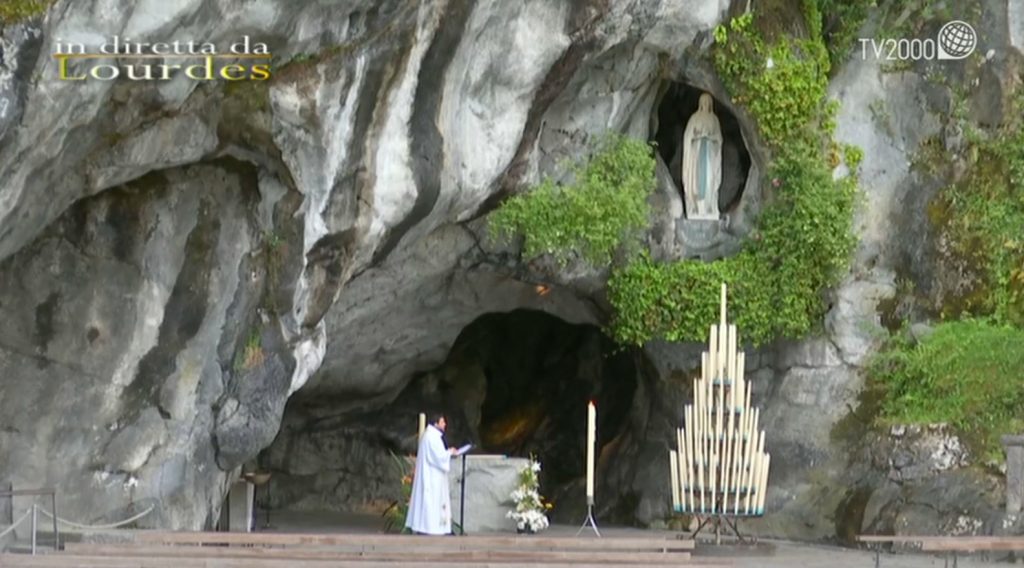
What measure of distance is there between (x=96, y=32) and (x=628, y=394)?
35.3ft

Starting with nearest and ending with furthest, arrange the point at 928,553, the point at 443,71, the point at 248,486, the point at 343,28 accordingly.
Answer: the point at 343,28 < the point at 443,71 < the point at 928,553 < the point at 248,486

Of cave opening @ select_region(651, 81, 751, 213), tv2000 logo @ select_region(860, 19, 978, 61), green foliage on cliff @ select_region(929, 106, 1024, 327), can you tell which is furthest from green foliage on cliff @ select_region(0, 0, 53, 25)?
green foliage on cliff @ select_region(929, 106, 1024, 327)

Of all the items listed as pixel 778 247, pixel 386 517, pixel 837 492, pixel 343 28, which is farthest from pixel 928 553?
pixel 343 28

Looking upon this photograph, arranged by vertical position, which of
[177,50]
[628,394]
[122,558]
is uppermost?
[177,50]

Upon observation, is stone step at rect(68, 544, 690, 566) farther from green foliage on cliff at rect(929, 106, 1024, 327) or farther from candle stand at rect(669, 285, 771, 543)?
green foliage on cliff at rect(929, 106, 1024, 327)

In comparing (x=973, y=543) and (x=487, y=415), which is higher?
(x=487, y=415)

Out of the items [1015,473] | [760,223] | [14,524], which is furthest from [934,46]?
[14,524]

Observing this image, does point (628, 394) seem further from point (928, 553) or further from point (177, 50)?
point (177, 50)

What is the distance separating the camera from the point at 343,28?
17750 millimetres

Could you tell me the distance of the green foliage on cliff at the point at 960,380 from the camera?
2030 centimetres

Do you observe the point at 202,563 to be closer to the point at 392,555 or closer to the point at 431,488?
the point at 392,555

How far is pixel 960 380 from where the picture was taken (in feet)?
67.9

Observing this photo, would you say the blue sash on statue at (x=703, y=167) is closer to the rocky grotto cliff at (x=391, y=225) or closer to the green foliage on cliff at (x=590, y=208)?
the rocky grotto cliff at (x=391, y=225)

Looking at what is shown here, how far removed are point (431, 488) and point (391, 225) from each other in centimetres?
234
